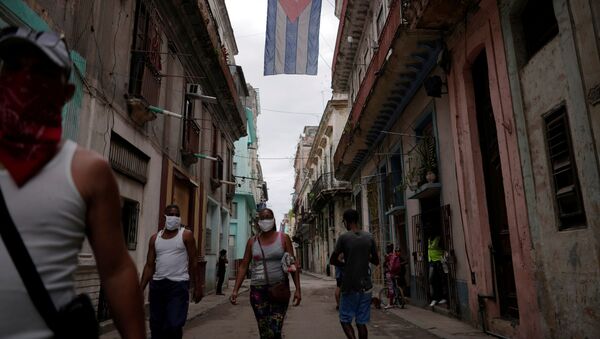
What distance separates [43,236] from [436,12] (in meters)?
8.10

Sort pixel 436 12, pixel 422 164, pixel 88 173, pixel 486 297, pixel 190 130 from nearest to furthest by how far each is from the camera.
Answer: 1. pixel 88 173
2. pixel 486 297
3. pixel 436 12
4. pixel 422 164
5. pixel 190 130

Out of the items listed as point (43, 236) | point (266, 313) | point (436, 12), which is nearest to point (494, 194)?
point (436, 12)

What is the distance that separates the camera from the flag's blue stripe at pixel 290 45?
1078 centimetres

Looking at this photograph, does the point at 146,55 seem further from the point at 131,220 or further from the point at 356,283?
the point at 356,283

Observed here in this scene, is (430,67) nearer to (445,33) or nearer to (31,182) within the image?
(445,33)

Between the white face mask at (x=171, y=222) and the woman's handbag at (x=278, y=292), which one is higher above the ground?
the white face mask at (x=171, y=222)

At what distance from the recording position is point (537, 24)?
245 inches

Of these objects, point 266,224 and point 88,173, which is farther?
point 266,224

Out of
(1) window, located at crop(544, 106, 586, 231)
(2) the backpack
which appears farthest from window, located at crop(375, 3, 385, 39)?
(1) window, located at crop(544, 106, 586, 231)

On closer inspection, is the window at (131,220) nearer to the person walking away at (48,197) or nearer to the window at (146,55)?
the window at (146,55)

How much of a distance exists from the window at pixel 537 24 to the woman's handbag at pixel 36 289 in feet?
20.8

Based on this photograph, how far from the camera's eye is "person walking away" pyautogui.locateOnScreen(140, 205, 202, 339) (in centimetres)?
456

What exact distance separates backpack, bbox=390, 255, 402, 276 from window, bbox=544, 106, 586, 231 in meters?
6.26

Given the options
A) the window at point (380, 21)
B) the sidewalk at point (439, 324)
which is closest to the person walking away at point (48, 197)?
the sidewalk at point (439, 324)
